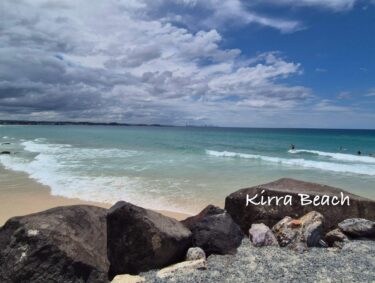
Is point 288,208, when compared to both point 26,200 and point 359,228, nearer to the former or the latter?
point 359,228

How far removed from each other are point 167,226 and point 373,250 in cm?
366

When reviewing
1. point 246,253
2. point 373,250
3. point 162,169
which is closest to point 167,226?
point 246,253

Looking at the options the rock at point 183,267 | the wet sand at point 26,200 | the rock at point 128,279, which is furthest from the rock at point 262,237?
the wet sand at point 26,200

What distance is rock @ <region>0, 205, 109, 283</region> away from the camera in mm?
4391

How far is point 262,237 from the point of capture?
252 inches

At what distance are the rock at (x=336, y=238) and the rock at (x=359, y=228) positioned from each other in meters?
0.16

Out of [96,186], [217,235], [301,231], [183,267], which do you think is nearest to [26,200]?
[96,186]

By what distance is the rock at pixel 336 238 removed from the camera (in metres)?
6.35

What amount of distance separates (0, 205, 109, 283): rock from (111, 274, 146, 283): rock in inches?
12.0

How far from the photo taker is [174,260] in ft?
19.0

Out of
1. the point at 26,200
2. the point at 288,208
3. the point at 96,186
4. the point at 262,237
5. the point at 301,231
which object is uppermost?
the point at 288,208

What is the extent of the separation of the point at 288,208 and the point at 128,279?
3.66m

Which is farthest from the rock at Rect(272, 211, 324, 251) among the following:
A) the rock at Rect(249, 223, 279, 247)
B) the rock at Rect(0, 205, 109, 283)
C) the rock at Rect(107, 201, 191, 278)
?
the rock at Rect(0, 205, 109, 283)

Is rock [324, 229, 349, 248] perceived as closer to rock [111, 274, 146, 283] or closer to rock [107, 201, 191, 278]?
Result: rock [107, 201, 191, 278]
